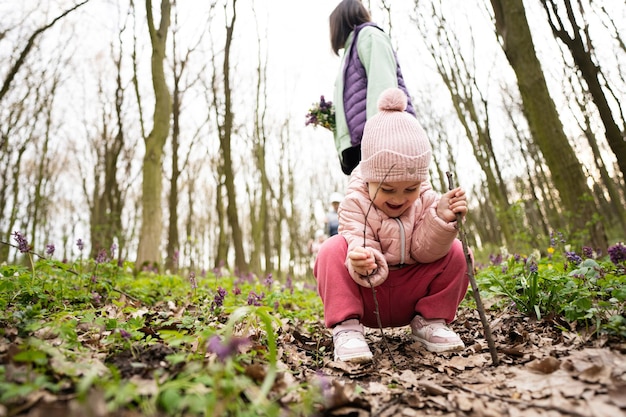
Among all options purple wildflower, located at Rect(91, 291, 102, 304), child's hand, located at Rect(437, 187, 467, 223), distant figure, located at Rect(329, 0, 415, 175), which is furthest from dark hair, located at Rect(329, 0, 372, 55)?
purple wildflower, located at Rect(91, 291, 102, 304)

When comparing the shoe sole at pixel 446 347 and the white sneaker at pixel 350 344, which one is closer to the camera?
the white sneaker at pixel 350 344

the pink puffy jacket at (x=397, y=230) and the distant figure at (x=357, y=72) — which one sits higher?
the distant figure at (x=357, y=72)

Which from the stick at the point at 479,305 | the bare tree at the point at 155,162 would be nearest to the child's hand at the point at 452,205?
the stick at the point at 479,305

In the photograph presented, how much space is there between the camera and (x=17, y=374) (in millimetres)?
1232

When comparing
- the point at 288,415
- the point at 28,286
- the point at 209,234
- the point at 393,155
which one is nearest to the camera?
the point at 288,415

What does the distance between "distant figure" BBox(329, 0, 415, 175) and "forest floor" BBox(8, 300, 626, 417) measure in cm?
171

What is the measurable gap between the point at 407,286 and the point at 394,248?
280 millimetres

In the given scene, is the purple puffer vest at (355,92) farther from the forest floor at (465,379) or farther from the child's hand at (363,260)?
the forest floor at (465,379)

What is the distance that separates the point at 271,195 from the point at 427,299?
54.1 feet

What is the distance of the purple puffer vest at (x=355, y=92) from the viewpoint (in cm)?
301

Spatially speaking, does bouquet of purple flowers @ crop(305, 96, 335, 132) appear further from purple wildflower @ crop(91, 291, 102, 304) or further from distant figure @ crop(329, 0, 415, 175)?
purple wildflower @ crop(91, 291, 102, 304)

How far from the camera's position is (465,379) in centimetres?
173

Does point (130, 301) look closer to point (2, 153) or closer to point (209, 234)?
point (2, 153)

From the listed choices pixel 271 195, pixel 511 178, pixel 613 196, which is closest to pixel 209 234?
pixel 271 195
